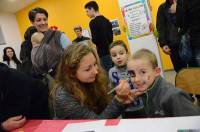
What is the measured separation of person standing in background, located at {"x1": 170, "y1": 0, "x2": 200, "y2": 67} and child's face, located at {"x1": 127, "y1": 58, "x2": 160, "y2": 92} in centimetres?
96

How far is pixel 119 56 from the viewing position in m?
2.81

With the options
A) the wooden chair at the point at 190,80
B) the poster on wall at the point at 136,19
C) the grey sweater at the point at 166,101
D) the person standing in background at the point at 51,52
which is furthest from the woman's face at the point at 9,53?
the grey sweater at the point at 166,101

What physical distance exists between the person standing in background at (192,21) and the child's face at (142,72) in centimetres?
96

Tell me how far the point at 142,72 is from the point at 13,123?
27.5 inches

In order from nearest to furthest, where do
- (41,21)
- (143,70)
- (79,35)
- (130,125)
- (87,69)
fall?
(130,125) < (143,70) < (87,69) < (41,21) < (79,35)

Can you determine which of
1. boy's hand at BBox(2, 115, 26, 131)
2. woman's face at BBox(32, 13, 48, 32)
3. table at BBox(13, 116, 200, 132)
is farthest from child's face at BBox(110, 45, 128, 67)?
table at BBox(13, 116, 200, 132)

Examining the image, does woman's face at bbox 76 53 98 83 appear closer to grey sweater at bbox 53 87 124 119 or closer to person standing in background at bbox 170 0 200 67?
grey sweater at bbox 53 87 124 119

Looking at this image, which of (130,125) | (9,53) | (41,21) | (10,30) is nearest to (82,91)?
(130,125)

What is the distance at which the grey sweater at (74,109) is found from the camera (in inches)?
59.6

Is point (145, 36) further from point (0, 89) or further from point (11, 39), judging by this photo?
point (11, 39)

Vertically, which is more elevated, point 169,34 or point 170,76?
point 169,34

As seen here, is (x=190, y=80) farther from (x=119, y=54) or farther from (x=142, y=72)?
(x=119, y=54)

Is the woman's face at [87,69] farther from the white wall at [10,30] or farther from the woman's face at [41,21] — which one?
the white wall at [10,30]

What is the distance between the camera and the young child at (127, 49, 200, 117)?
1220 millimetres
